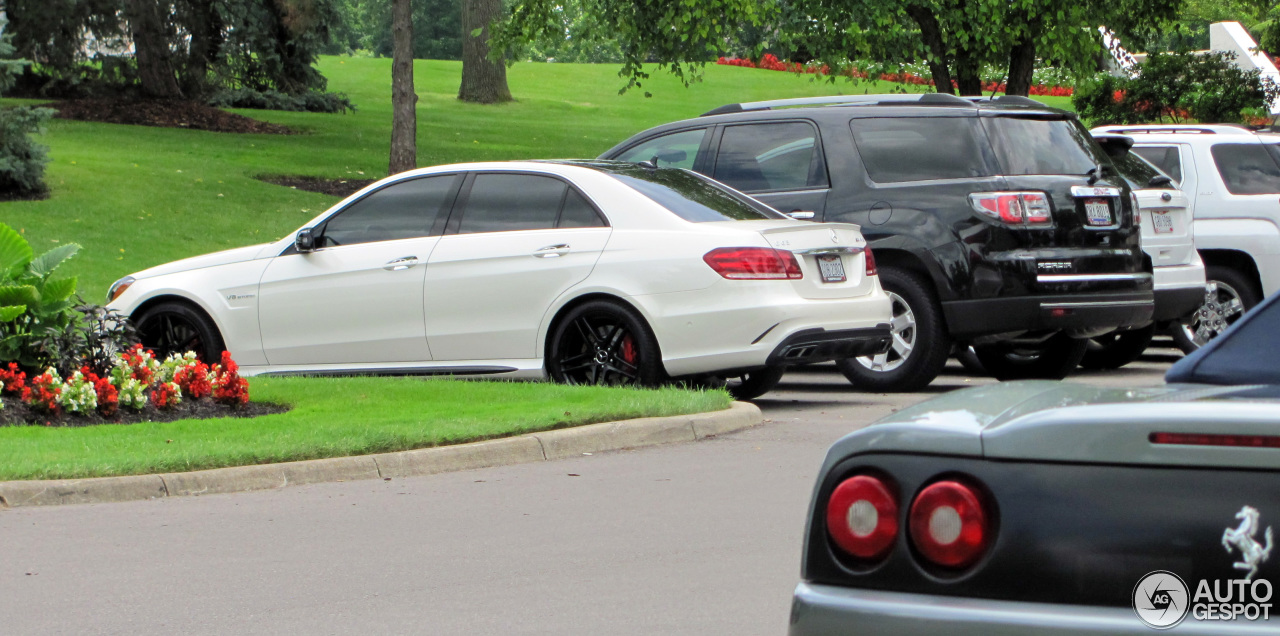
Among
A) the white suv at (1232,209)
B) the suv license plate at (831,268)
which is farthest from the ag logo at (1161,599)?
the white suv at (1232,209)

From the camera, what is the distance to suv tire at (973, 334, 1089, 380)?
39.4 feet

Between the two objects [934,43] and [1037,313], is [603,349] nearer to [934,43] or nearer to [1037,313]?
[1037,313]

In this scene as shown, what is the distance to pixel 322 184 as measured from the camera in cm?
2506

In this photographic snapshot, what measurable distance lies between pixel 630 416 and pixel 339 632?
3.98m

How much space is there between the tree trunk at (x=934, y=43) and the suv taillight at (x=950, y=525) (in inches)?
809

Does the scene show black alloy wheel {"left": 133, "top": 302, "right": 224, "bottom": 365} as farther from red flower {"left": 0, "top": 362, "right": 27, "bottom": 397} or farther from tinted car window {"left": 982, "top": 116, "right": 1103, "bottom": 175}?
tinted car window {"left": 982, "top": 116, "right": 1103, "bottom": 175}

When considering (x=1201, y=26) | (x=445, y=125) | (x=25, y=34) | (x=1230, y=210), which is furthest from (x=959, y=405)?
(x=1201, y=26)

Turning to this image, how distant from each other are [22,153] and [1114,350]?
14.7 m

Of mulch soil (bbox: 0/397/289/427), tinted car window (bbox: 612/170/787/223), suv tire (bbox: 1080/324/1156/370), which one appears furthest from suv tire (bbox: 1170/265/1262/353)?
mulch soil (bbox: 0/397/289/427)

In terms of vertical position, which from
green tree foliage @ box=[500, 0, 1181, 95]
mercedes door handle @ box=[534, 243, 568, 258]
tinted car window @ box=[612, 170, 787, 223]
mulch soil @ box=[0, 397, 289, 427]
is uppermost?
green tree foliage @ box=[500, 0, 1181, 95]

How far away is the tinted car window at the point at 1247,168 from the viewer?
12930 millimetres

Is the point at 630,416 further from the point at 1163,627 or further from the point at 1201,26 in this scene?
the point at 1201,26

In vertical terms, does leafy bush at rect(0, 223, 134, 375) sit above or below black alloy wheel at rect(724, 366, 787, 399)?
above

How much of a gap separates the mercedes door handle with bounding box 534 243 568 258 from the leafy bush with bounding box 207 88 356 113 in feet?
94.3
